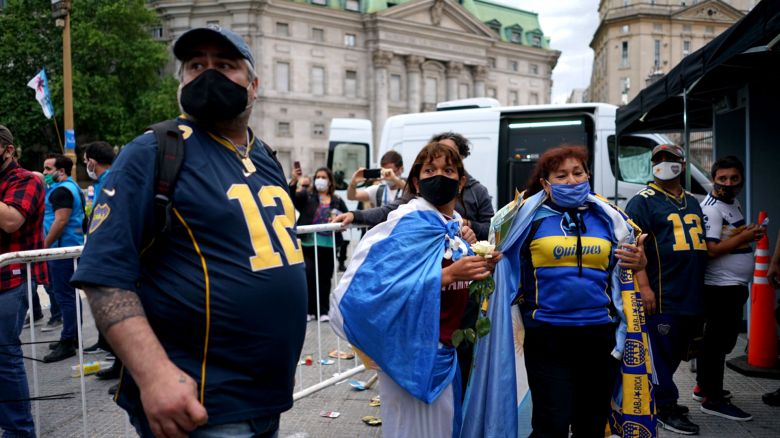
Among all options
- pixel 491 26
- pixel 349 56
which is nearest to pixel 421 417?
pixel 349 56

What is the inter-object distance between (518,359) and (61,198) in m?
5.81

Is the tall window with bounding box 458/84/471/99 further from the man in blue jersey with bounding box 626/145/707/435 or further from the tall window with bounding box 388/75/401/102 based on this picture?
the man in blue jersey with bounding box 626/145/707/435

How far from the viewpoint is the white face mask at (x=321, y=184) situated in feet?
28.2

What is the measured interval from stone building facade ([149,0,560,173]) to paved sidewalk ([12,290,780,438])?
46034mm

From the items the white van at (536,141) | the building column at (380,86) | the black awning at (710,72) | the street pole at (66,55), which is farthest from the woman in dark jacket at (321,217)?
the building column at (380,86)

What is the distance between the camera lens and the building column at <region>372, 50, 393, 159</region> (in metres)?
54.7

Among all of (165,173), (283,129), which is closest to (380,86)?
(283,129)

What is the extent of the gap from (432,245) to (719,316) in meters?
3.11

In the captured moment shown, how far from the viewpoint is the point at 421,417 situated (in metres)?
3.04

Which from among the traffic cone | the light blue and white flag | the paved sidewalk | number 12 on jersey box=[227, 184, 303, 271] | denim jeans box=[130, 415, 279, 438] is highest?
the light blue and white flag

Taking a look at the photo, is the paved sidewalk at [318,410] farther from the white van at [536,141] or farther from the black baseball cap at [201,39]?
the white van at [536,141]

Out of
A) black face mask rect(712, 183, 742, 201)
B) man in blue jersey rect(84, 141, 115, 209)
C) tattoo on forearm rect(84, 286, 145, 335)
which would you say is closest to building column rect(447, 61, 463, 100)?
man in blue jersey rect(84, 141, 115, 209)

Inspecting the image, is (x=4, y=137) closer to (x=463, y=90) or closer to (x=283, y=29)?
(x=283, y=29)

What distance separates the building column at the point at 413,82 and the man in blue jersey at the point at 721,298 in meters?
52.5
